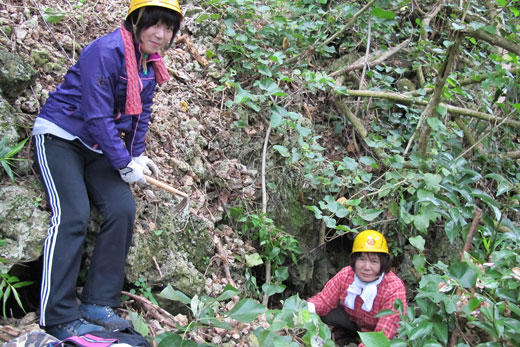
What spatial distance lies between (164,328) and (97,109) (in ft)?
4.23

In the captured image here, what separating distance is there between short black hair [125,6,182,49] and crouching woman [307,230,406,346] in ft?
7.15

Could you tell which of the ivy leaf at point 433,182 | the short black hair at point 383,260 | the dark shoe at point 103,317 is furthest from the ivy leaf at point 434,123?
the dark shoe at point 103,317

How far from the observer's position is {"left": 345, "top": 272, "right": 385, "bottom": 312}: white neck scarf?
3.52 m

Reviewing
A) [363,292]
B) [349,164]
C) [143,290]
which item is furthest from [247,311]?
[349,164]

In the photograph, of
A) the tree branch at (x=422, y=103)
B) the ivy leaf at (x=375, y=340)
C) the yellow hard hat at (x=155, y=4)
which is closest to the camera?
the ivy leaf at (x=375, y=340)

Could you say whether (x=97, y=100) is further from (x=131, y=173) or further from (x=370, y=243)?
(x=370, y=243)

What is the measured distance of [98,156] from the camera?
2604 mm

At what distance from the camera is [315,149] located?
155 inches

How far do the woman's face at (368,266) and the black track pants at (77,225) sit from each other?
187 centimetres

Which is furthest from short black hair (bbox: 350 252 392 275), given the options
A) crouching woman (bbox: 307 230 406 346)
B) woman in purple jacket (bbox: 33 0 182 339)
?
woman in purple jacket (bbox: 33 0 182 339)

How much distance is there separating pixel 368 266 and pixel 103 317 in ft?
6.73

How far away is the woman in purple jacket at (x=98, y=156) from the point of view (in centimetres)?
231

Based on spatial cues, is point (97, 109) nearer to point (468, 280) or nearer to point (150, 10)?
point (150, 10)

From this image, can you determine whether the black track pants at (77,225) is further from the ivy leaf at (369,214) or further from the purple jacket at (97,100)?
the ivy leaf at (369,214)
